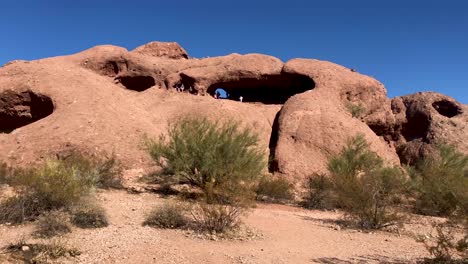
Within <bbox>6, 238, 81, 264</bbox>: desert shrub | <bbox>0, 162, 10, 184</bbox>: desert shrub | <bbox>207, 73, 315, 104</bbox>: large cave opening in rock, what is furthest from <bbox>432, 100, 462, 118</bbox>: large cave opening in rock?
<bbox>6, 238, 81, 264</bbox>: desert shrub

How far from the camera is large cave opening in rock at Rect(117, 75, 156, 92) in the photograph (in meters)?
26.1

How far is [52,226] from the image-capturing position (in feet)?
27.8

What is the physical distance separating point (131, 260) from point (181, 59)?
2290 cm

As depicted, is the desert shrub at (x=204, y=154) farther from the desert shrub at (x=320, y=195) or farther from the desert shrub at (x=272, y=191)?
the desert shrub at (x=320, y=195)

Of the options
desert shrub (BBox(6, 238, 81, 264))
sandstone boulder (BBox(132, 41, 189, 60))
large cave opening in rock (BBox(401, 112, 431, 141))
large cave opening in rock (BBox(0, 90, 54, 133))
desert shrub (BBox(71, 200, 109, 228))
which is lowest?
desert shrub (BBox(6, 238, 81, 264))

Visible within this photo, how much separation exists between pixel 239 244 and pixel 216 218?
2.80ft

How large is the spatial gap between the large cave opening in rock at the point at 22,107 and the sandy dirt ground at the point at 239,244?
492 inches

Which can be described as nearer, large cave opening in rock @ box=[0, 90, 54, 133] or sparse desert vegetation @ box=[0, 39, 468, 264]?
sparse desert vegetation @ box=[0, 39, 468, 264]

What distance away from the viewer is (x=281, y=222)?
11.2 m

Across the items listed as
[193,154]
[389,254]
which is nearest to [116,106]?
[193,154]

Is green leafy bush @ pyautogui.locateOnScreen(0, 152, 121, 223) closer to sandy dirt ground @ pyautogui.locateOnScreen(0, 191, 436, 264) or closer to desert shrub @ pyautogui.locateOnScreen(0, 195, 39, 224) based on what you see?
Answer: desert shrub @ pyautogui.locateOnScreen(0, 195, 39, 224)

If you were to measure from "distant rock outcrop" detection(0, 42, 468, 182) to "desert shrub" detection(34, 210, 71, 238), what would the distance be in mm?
8517

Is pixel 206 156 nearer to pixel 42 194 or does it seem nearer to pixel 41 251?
pixel 42 194

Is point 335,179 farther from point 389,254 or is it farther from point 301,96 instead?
point 301,96
